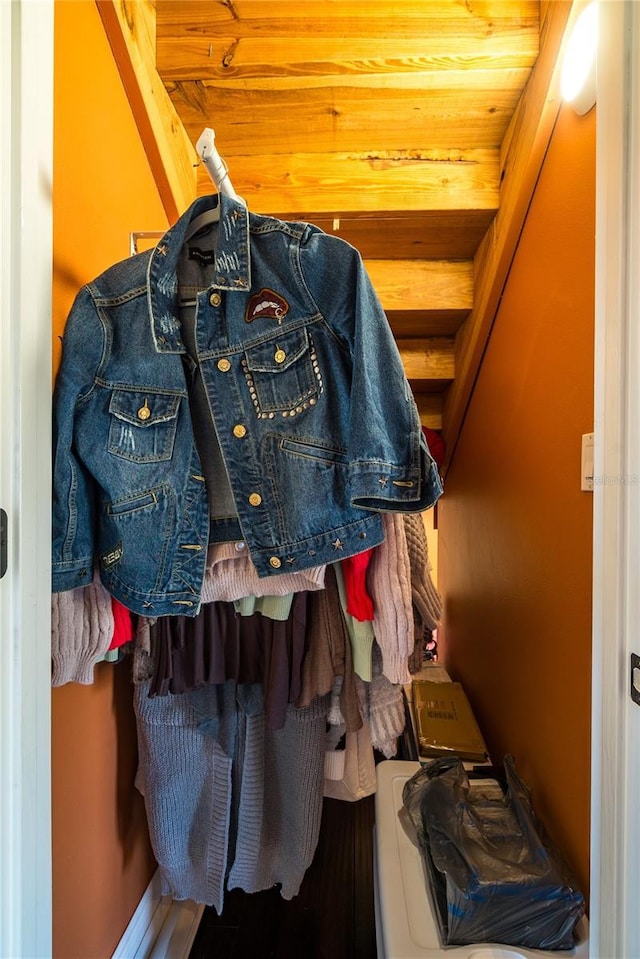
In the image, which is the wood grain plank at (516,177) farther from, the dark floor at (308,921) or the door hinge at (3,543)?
the dark floor at (308,921)

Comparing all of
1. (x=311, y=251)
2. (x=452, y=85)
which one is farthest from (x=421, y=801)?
(x=452, y=85)

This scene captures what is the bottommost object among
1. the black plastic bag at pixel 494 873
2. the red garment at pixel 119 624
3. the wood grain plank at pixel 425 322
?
the black plastic bag at pixel 494 873

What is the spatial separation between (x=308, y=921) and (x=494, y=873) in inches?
31.4

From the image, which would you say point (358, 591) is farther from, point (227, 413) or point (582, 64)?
point (582, 64)

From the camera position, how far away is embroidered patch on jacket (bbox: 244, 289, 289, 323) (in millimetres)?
712

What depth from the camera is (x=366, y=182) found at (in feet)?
4.04

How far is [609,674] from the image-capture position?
0.56 metres

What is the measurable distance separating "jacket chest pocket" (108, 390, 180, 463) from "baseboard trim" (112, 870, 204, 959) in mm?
1164

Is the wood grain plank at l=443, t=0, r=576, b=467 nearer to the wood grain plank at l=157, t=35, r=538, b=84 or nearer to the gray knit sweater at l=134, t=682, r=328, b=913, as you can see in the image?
the wood grain plank at l=157, t=35, r=538, b=84

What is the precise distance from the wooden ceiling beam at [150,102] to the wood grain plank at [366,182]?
0.15 metres

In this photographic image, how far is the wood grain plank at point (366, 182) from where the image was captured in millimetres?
1232

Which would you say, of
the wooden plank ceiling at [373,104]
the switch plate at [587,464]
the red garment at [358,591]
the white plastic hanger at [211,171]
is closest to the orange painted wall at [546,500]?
the switch plate at [587,464]

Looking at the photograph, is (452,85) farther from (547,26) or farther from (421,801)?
(421,801)

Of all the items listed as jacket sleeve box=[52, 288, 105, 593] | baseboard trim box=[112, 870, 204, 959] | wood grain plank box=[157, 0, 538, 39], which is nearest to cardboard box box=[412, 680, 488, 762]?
baseboard trim box=[112, 870, 204, 959]
